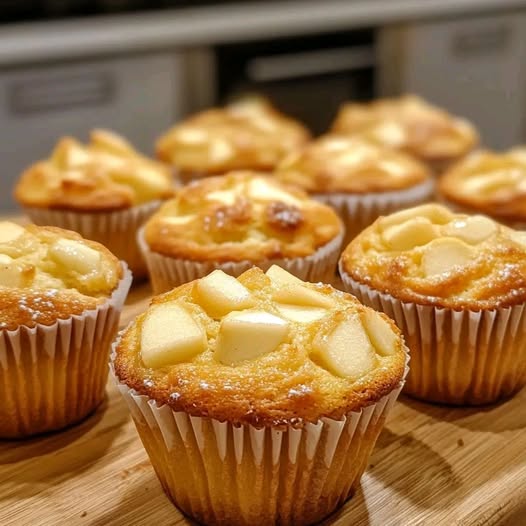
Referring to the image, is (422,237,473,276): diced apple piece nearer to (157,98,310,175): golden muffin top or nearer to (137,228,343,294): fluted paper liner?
(137,228,343,294): fluted paper liner

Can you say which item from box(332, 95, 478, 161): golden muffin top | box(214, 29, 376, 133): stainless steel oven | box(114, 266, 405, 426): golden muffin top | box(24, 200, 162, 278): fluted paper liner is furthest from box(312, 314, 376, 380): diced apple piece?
box(214, 29, 376, 133): stainless steel oven

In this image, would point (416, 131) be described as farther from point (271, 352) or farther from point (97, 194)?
point (271, 352)

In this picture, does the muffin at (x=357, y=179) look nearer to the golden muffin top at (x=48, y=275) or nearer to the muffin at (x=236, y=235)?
the muffin at (x=236, y=235)

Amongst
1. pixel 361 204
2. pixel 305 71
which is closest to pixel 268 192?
pixel 361 204

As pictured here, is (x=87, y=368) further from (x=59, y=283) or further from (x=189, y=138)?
(x=189, y=138)

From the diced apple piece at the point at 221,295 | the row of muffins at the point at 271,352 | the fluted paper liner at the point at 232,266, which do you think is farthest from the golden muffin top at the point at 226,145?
the diced apple piece at the point at 221,295
